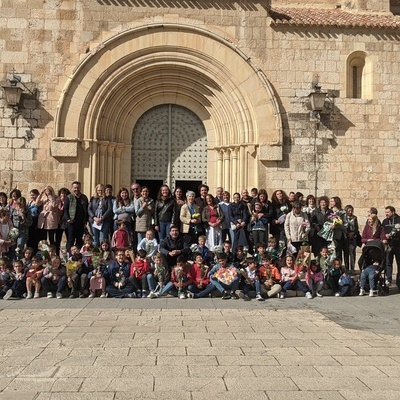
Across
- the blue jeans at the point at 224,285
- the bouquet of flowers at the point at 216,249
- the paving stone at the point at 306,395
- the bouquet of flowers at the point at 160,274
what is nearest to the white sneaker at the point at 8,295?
the bouquet of flowers at the point at 160,274

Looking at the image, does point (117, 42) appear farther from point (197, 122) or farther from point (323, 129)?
point (323, 129)

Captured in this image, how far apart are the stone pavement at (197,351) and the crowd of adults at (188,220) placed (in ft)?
6.10

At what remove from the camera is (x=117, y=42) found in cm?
1231

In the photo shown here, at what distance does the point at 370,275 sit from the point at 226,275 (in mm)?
2512

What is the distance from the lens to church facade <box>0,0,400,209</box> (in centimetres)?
1216

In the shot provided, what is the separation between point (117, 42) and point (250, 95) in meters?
3.32

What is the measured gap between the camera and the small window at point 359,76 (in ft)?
42.6

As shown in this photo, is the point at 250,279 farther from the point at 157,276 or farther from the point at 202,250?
the point at 157,276

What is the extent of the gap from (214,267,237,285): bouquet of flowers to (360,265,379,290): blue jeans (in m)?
2.28

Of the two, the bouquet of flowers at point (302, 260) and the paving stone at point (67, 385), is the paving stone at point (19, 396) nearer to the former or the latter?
the paving stone at point (67, 385)

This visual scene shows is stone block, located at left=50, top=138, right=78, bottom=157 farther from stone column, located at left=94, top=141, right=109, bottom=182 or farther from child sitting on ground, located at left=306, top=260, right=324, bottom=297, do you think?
child sitting on ground, located at left=306, top=260, right=324, bottom=297

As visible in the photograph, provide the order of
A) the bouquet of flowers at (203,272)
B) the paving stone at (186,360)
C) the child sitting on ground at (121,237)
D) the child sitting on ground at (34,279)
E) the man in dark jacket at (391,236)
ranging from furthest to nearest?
the man in dark jacket at (391,236) → the child sitting on ground at (121,237) → the bouquet of flowers at (203,272) → the child sitting on ground at (34,279) → the paving stone at (186,360)

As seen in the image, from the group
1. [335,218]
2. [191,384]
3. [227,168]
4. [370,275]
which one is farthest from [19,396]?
[227,168]

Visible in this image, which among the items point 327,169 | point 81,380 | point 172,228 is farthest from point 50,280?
point 327,169
